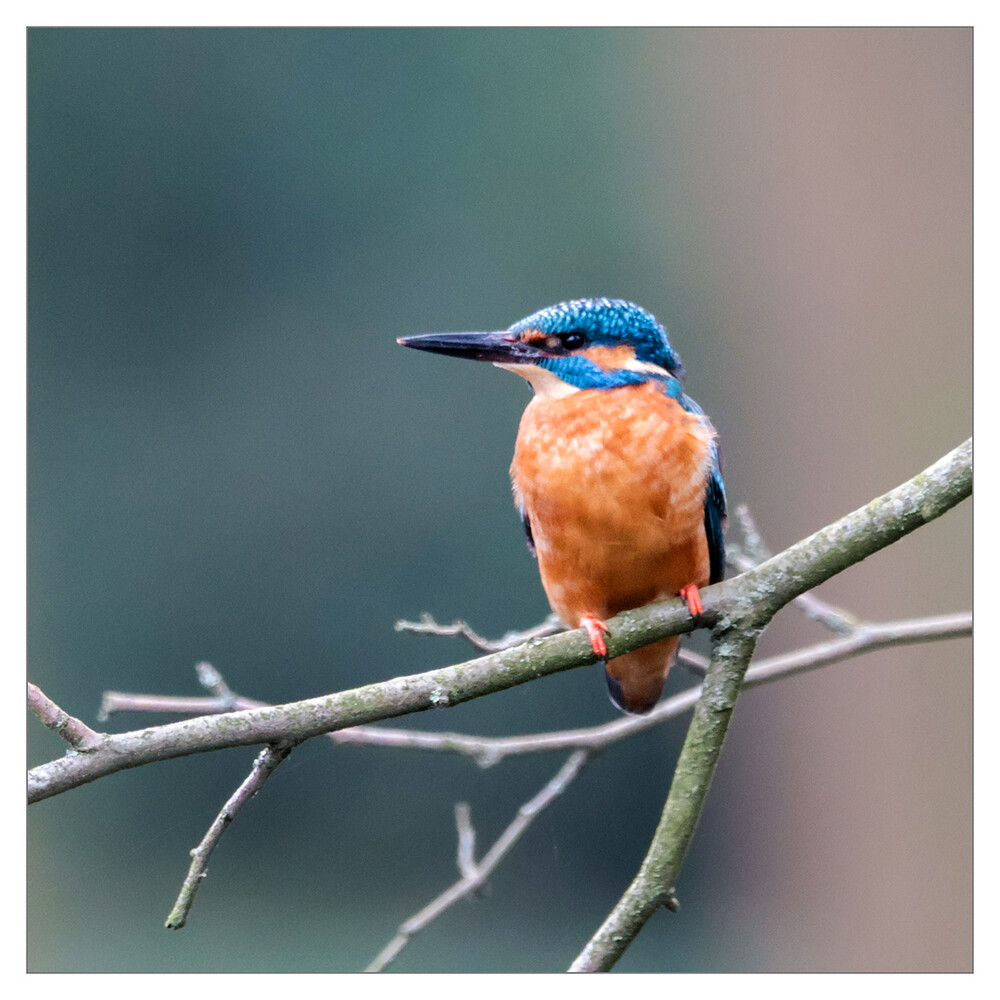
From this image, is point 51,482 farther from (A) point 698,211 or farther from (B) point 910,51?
(B) point 910,51

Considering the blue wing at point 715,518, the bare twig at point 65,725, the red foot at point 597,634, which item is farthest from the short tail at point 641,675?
the bare twig at point 65,725

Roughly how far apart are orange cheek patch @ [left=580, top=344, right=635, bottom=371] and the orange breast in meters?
0.05

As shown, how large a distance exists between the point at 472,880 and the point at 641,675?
51 cm

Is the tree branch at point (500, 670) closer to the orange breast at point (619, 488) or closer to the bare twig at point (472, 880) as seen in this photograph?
the orange breast at point (619, 488)

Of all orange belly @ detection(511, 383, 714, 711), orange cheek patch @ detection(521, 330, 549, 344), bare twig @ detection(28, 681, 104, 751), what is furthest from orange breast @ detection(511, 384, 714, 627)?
bare twig @ detection(28, 681, 104, 751)

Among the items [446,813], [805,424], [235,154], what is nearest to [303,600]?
[446,813]

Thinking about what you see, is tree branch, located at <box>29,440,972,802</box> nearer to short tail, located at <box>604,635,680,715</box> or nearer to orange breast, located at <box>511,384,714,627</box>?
orange breast, located at <box>511,384,714,627</box>

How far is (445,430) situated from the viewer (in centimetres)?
270

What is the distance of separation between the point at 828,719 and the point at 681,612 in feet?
2.51

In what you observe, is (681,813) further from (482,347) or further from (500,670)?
(482,347)

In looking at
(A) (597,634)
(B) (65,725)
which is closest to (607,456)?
(A) (597,634)

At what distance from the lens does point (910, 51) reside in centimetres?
179

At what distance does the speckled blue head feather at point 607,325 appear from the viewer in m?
1.67

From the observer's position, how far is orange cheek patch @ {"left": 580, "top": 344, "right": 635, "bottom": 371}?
5.56ft
